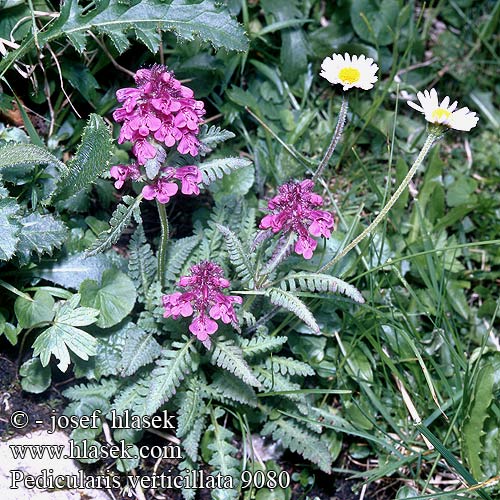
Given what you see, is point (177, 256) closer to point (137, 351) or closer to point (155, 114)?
point (137, 351)

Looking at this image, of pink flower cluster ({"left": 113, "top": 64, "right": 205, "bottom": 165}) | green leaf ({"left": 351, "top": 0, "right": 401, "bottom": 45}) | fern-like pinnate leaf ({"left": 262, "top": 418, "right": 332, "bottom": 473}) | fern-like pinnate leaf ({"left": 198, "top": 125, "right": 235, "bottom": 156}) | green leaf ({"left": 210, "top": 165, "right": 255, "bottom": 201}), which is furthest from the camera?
green leaf ({"left": 351, "top": 0, "right": 401, "bottom": 45})

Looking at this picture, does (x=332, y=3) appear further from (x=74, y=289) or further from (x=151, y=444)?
(x=151, y=444)

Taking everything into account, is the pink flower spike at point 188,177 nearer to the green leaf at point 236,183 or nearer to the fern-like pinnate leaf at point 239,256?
the fern-like pinnate leaf at point 239,256

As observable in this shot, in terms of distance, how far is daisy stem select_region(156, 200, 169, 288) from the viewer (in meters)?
2.18

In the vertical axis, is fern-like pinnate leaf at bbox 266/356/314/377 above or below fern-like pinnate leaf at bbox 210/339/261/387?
below

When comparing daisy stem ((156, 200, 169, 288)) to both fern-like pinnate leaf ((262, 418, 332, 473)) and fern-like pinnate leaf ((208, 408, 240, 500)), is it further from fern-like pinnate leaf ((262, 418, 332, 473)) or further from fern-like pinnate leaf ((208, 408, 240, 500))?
fern-like pinnate leaf ((262, 418, 332, 473))

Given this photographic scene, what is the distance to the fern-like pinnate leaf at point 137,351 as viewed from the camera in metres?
2.25

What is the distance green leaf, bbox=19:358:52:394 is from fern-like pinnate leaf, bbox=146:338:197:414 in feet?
1.36

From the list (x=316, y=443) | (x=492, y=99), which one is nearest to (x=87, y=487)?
(x=316, y=443)

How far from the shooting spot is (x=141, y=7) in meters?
2.47

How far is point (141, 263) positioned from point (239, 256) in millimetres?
438

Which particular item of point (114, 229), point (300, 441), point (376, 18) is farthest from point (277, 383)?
point (376, 18)

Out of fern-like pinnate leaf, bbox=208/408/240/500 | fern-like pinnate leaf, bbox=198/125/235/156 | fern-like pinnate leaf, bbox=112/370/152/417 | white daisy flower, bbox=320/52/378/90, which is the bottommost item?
fern-like pinnate leaf, bbox=208/408/240/500

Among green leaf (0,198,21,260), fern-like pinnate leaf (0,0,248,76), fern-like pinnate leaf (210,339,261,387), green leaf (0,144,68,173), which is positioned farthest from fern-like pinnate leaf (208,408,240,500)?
fern-like pinnate leaf (0,0,248,76)
